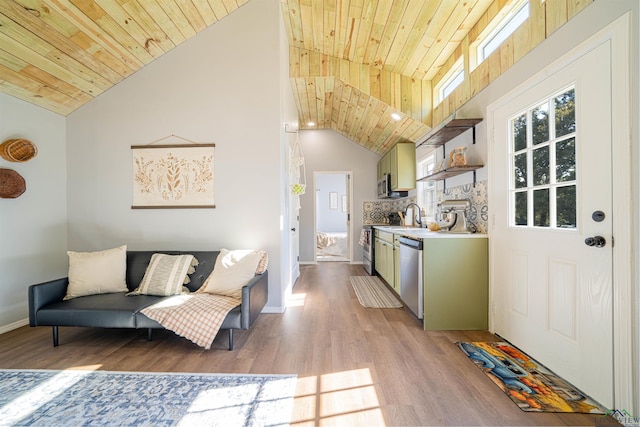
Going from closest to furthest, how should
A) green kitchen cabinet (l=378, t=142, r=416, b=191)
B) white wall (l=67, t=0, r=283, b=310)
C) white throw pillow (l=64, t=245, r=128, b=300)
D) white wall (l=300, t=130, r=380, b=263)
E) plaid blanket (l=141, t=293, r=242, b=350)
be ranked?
plaid blanket (l=141, t=293, r=242, b=350), white throw pillow (l=64, t=245, r=128, b=300), white wall (l=67, t=0, r=283, b=310), green kitchen cabinet (l=378, t=142, r=416, b=191), white wall (l=300, t=130, r=380, b=263)

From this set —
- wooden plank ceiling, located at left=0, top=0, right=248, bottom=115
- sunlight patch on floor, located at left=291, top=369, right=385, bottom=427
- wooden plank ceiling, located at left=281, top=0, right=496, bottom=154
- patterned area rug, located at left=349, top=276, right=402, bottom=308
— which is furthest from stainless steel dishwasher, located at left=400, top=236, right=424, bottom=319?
wooden plank ceiling, located at left=0, top=0, right=248, bottom=115

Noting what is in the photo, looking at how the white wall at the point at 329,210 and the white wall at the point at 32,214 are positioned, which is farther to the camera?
the white wall at the point at 329,210

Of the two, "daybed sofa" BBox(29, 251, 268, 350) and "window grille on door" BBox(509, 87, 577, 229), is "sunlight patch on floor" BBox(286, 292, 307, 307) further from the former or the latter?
"window grille on door" BBox(509, 87, 577, 229)

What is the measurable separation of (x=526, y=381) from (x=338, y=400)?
1217mm

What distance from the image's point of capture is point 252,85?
3059 millimetres

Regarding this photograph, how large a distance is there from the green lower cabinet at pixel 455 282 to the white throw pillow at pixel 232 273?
64.7 inches

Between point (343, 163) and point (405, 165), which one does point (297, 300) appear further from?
point (343, 163)

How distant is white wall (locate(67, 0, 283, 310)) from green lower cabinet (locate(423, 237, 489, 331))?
1.59 m

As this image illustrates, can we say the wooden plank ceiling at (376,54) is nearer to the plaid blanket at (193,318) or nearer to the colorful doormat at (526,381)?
the colorful doormat at (526,381)

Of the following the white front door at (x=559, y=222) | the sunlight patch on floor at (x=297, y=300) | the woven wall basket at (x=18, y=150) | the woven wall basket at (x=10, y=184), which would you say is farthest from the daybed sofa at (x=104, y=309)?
the white front door at (x=559, y=222)

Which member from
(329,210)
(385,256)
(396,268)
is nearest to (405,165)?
(385,256)

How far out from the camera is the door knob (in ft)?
4.78

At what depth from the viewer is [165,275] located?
8.40 feet

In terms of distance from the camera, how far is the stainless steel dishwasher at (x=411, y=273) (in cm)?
259
